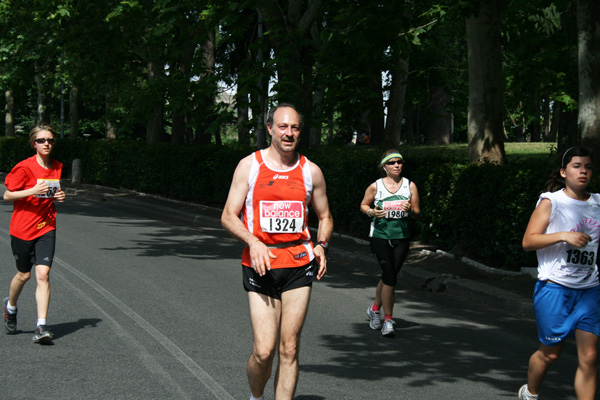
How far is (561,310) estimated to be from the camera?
16.2 ft

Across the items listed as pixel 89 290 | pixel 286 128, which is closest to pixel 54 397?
pixel 286 128

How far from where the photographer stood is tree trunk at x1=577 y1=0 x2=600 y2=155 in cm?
1109

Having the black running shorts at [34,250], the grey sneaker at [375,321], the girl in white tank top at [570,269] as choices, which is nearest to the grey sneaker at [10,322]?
the black running shorts at [34,250]

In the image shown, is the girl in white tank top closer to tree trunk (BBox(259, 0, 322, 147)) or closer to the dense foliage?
the dense foliage

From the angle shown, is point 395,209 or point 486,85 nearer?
point 395,209

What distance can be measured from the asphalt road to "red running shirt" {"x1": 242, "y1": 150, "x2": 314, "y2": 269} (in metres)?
1.42

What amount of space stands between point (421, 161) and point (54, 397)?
10.1m

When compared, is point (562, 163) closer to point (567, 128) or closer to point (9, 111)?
point (567, 128)

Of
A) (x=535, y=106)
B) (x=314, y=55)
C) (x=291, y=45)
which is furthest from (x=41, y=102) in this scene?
(x=314, y=55)

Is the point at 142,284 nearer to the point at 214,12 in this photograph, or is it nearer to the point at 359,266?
the point at 359,266

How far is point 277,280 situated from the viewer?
15.1 ft

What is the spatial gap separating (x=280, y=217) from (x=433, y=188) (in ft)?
30.7

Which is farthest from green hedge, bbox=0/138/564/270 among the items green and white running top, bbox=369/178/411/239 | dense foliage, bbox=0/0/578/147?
green and white running top, bbox=369/178/411/239

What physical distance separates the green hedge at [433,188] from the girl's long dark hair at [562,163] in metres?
5.74
